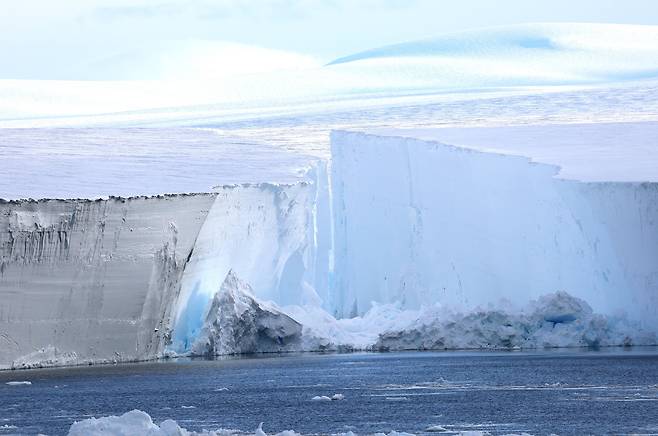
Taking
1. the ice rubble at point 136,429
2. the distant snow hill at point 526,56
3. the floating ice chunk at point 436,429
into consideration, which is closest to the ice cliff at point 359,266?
the ice rubble at point 136,429

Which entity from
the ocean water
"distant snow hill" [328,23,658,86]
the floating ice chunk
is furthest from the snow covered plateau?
"distant snow hill" [328,23,658,86]

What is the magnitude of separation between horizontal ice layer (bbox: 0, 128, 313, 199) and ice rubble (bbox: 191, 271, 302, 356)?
110 cm

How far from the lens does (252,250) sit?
61.1ft

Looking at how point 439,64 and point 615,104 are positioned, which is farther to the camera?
point 439,64

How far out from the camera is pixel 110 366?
16406mm

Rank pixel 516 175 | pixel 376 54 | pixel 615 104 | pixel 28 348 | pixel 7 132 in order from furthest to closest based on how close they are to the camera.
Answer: pixel 376 54
pixel 615 104
pixel 7 132
pixel 516 175
pixel 28 348

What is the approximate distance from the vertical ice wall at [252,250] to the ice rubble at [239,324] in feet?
0.81

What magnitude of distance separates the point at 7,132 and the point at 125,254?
600cm

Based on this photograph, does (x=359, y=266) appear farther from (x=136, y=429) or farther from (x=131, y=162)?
(x=136, y=429)

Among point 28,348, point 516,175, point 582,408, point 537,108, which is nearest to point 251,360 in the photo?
point 28,348

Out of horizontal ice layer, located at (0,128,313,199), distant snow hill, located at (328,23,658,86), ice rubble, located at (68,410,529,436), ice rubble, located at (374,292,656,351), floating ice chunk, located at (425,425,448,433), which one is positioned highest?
distant snow hill, located at (328,23,658,86)

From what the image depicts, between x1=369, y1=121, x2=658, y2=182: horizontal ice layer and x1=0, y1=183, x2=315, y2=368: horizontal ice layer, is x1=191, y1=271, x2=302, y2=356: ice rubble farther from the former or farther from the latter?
x1=369, y1=121, x2=658, y2=182: horizontal ice layer

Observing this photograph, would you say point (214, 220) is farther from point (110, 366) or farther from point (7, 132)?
point (7, 132)

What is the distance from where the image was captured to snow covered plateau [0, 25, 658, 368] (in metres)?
16.1
